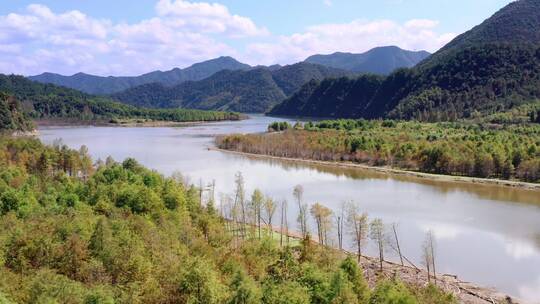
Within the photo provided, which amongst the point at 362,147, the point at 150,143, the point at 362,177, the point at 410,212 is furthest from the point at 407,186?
the point at 150,143

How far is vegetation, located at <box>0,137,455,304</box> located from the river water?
10477mm

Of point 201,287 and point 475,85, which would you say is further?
point 475,85

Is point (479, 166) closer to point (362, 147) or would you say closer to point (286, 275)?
point (362, 147)

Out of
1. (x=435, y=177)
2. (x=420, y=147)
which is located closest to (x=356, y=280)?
(x=435, y=177)

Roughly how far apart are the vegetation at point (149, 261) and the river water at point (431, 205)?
1048 cm

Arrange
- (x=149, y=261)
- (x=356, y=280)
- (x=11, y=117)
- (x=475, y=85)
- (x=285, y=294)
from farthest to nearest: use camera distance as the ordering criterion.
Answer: (x=475, y=85)
(x=11, y=117)
(x=356, y=280)
(x=149, y=261)
(x=285, y=294)

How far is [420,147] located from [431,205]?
29.7 m

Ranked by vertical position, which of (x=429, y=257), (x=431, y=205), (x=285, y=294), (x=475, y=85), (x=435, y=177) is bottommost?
(x=431, y=205)

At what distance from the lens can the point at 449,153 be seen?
7688 cm

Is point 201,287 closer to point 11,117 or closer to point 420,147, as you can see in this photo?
point 420,147

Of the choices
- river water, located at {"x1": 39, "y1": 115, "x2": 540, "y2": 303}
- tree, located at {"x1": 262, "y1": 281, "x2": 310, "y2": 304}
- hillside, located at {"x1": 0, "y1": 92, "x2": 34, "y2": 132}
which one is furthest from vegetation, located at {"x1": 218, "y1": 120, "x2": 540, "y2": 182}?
tree, located at {"x1": 262, "y1": 281, "x2": 310, "y2": 304}

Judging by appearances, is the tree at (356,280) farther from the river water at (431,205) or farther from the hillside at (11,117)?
the hillside at (11,117)

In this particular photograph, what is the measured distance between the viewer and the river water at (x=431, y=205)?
37.3 m

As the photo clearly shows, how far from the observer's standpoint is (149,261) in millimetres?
25250
